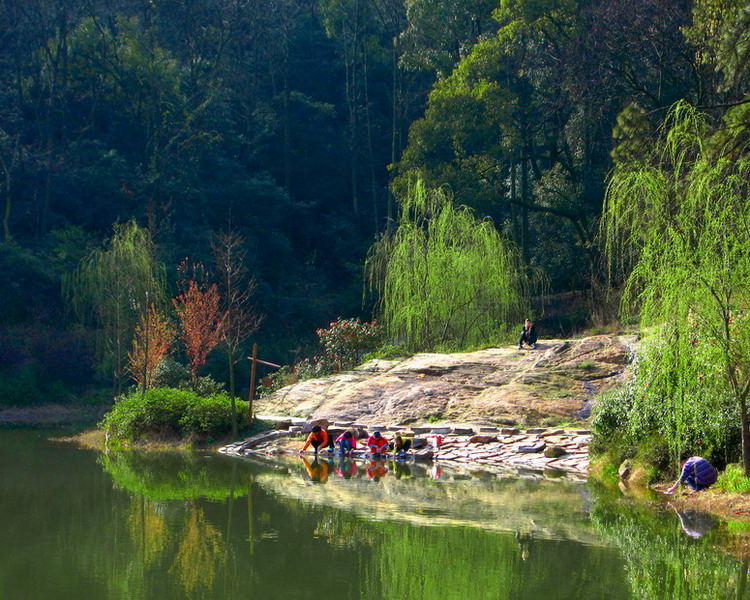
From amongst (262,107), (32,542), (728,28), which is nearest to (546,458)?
(728,28)

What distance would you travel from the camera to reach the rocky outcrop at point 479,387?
66.3ft

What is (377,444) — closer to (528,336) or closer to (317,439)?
(317,439)

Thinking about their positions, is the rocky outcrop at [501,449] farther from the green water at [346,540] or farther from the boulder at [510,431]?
the green water at [346,540]

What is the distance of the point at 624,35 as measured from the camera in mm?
27141

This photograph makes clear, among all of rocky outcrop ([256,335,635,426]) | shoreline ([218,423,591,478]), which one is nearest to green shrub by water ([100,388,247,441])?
shoreline ([218,423,591,478])

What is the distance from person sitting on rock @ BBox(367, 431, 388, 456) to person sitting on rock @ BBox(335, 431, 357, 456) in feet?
1.55

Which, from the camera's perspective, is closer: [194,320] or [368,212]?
[194,320]

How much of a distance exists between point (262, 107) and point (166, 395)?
26.4 meters

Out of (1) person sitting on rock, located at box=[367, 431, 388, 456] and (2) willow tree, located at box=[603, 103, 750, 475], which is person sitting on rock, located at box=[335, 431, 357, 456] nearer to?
(1) person sitting on rock, located at box=[367, 431, 388, 456]

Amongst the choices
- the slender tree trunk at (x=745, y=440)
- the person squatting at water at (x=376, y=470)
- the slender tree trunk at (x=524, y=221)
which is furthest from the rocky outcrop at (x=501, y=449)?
the slender tree trunk at (x=524, y=221)

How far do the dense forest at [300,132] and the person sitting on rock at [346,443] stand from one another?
825cm

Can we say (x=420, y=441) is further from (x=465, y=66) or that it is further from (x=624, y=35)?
(x=465, y=66)

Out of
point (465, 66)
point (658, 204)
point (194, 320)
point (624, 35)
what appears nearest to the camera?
point (658, 204)

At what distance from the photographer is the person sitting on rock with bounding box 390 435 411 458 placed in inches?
760
